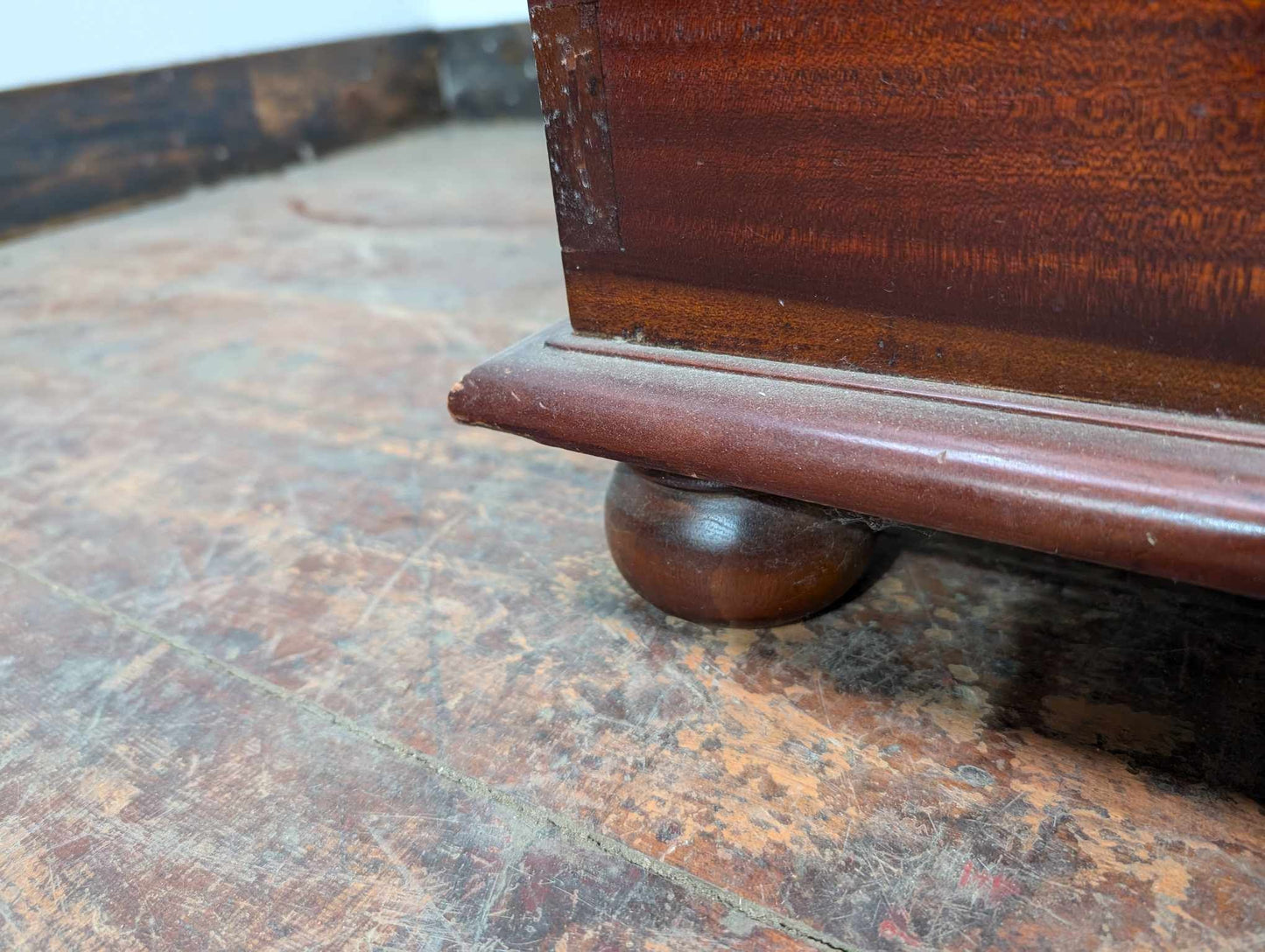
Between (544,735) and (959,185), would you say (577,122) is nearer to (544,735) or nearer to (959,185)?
(959,185)

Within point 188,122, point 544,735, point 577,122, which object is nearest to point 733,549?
point 544,735

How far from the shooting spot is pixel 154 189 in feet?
8.48

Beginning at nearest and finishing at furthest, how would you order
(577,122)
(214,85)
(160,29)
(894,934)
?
1. (894,934)
2. (577,122)
3. (160,29)
4. (214,85)

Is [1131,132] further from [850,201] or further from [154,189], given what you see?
[154,189]

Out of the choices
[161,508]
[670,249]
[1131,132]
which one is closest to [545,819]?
[670,249]

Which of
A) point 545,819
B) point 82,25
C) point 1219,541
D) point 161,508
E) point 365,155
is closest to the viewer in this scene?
point 1219,541

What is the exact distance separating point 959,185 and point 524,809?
42cm

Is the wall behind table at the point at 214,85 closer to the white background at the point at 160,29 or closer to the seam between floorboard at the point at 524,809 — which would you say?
the white background at the point at 160,29

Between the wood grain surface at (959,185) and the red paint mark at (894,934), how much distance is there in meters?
0.28

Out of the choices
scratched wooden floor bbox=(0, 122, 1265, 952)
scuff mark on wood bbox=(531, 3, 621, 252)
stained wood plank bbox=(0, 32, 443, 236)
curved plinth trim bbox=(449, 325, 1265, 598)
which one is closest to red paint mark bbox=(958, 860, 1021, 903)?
scratched wooden floor bbox=(0, 122, 1265, 952)

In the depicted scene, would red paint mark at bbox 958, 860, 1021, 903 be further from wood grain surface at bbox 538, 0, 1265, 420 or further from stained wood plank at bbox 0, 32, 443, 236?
stained wood plank at bbox 0, 32, 443, 236

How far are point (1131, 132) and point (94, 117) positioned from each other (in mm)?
2617

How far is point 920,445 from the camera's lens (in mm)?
519

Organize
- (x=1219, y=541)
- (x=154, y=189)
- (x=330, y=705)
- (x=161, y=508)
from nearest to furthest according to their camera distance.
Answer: (x=1219, y=541) < (x=330, y=705) < (x=161, y=508) < (x=154, y=189)
